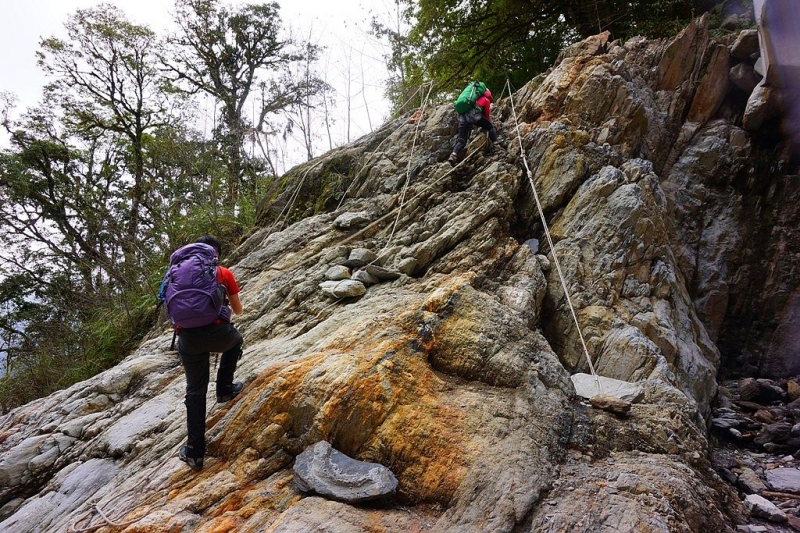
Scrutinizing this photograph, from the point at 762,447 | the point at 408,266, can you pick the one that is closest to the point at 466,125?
the point at 408,266

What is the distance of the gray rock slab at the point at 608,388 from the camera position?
4.21m

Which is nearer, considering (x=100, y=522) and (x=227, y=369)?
(x=100, y=522)

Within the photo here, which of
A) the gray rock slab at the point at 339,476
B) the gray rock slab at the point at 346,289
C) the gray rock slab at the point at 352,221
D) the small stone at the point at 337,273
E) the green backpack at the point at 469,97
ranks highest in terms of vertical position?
the green backpack at the point at 469,97

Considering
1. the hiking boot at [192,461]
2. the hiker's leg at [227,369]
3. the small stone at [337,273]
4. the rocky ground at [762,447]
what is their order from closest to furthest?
the hiking boot at [192,461]
the hiker's leg at [227,369]
the rocky ground at [762,447]
the small stone at [337,273]

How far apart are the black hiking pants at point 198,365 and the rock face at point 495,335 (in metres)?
0.25

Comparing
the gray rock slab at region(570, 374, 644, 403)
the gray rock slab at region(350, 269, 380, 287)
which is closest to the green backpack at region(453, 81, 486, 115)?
the gray rock slab at region(350, 269, 380, 287)

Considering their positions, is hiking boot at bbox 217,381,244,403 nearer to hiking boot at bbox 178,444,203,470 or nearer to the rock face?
the rock face

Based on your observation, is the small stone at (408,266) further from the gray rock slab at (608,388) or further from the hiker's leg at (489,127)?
the hiker's leg at (489,127)

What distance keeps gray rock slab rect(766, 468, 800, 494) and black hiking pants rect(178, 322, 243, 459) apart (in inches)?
271

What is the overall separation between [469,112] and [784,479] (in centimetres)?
759

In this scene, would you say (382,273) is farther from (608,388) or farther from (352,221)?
(608,388)

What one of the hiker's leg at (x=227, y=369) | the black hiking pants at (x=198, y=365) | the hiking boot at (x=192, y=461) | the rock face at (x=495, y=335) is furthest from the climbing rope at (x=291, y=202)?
the hiking boot at (x=192, y=461)

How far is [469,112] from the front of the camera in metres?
7.73

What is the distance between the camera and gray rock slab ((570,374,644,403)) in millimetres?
4211
